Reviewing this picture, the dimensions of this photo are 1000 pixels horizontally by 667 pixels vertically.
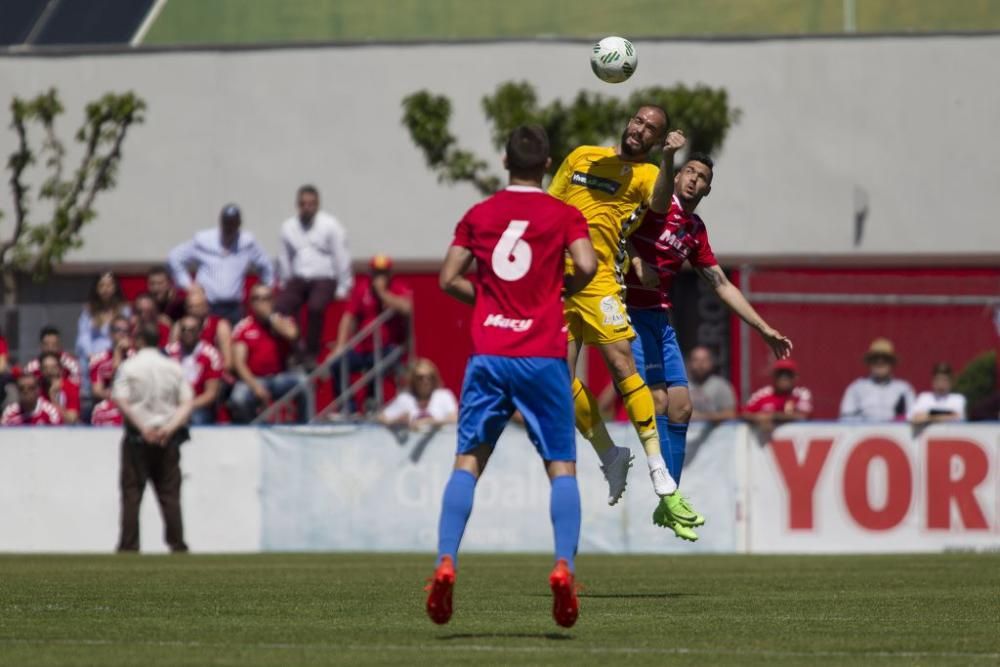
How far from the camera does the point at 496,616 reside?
1067cm

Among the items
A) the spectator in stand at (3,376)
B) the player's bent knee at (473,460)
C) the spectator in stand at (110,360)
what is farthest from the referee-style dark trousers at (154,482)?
the player's bent knee at (473,460)

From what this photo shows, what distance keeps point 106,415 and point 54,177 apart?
10.1m

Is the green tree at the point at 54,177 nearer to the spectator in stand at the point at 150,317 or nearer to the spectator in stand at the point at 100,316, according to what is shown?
the spectator in stand at the point at 100,316

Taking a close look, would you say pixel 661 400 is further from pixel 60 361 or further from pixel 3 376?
pixel 3 376

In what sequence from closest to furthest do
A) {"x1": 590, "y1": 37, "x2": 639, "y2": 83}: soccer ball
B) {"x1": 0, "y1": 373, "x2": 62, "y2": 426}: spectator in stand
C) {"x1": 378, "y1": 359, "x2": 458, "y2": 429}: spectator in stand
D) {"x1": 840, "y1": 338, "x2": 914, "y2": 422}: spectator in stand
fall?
{"x1": 590, "y1": 37, "x2": 639, "y2": 83}: soccer ball < {"x1": 840, "y1": 338, "x2": 914, "y2": 422}: spectator in stand < {"x1": 378, "y1": 359, "x2": 458, "y2": 429}: spectator in stand < {"x1": 0, "y1": 373, "x2": 62, "y2": 426}: spectator in stand

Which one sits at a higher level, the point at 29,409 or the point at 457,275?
the point at 29,409

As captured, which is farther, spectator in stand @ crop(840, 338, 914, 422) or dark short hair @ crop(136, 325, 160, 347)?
spectator in stand @ crop(840, 338, 914, 422)

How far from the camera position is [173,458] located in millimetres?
20594

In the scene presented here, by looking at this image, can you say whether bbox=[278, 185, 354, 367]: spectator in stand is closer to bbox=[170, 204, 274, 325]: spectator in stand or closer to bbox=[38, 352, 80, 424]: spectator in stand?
bbox=[170, 204, 274, 325]: spectator in stand

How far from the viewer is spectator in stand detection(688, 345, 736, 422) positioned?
69.9 ft

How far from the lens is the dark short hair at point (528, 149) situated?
374 inches

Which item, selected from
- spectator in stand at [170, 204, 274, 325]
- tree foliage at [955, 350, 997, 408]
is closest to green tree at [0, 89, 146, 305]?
spectator in stand at [170, 204, 274, 325]

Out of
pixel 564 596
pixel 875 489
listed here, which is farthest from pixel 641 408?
pixel 875 489

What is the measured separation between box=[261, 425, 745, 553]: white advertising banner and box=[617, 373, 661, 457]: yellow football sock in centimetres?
711
